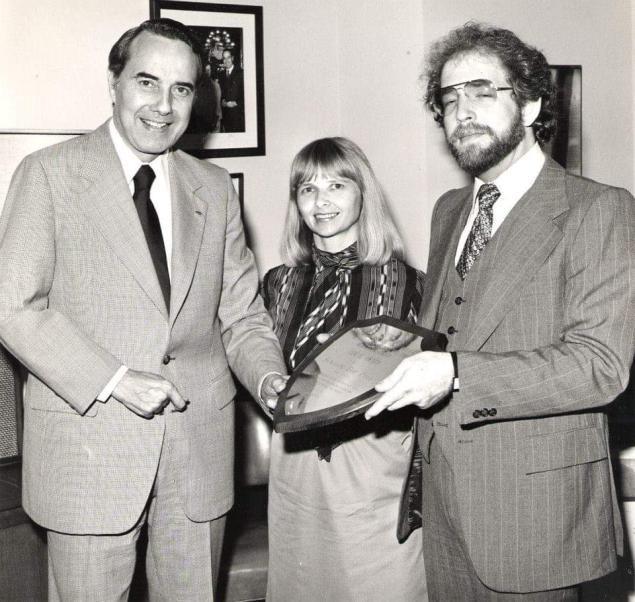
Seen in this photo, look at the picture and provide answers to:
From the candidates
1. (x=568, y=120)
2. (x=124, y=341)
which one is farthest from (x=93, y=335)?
(x=568, y=120)

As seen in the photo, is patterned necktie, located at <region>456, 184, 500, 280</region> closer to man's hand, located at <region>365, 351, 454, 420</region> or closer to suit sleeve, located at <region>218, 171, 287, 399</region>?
man's hand, located at <region>365, 351, 454, 420</region>

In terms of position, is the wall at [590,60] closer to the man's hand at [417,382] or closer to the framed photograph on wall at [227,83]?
the framed photograph on wall at [227,83]

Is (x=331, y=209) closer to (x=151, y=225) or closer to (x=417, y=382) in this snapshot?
(x=151, y=225)

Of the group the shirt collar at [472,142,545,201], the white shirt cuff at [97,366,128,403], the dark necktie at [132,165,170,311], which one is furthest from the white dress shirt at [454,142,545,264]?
the white shirt cuff at [97,366,128,403]

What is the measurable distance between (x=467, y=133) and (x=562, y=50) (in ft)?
6.23

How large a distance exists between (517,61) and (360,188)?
81 cm

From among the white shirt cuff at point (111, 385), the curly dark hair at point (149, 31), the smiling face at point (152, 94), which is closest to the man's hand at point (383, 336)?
the white shirt cuff at point (111, 385)

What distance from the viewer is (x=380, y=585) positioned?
97.2 inches

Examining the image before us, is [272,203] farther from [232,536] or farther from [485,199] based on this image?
[485,199]

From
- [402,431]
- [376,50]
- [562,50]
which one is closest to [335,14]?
[376,50]

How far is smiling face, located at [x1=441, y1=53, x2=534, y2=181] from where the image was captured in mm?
2082

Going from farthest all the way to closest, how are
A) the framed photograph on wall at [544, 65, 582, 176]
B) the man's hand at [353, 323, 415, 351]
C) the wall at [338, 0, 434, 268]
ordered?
the framed photograph on wall at [544, 65, 582, 176] → the wall at [338, 0, 434, 268] → the man's hand at [353, 323, 415, 351]

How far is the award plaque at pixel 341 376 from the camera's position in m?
1.90

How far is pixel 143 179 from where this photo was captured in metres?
2.21
